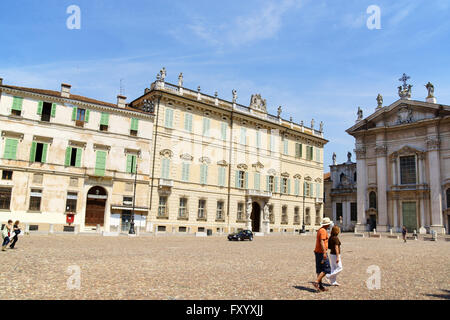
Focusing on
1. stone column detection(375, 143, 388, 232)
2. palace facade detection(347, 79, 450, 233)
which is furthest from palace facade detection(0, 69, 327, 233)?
stone column detection(375, 143, 388, 232)

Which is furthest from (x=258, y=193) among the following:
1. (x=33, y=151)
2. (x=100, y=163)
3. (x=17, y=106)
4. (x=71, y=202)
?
(x=17, y=106)

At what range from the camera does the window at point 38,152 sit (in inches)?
1185

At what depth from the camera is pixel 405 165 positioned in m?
47.4

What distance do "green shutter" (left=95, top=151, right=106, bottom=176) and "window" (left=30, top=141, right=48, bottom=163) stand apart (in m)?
4.22

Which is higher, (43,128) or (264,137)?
(264,137)

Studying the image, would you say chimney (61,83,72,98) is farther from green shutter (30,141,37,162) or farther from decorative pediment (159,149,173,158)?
decorative pediment (159,149,173,158)

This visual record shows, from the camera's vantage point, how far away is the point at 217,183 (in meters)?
40.6

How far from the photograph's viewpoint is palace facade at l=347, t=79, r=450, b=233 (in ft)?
144

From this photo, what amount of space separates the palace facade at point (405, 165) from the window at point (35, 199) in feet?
126

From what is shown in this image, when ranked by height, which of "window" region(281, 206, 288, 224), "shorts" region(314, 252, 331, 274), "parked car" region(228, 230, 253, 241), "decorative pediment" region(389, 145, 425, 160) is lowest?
"parked car" region(228, 230, 253, 241)

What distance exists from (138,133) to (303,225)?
77.3ft

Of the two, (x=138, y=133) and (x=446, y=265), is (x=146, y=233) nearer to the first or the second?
(x=138, y=133)
